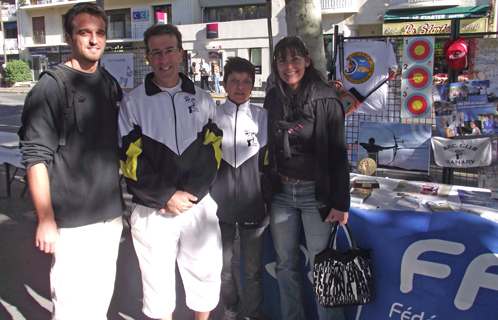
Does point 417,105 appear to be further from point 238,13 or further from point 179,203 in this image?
point 238,13

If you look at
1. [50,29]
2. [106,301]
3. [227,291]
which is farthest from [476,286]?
[50,29]

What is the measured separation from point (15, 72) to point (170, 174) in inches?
1359

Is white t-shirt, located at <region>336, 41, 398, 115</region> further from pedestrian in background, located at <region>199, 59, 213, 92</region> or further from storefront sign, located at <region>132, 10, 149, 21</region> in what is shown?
storefront sign, located at <region>132, 10, 149, 21</region>

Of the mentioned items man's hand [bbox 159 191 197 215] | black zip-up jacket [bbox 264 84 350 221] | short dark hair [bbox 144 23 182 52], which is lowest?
man's hand [bbox 159 191 197 215]

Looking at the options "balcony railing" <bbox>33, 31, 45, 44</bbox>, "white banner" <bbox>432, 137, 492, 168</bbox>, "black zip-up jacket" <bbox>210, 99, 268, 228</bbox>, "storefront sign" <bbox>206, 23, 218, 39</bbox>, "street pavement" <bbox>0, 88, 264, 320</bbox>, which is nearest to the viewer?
"black zip-up jacket" <bbox>210, 99, 268, 228</bbox>

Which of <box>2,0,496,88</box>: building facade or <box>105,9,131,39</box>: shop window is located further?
<box>105,9,131,39</box>: shop window

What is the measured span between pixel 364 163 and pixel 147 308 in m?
2.24

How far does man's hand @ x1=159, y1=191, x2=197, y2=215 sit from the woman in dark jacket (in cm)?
55

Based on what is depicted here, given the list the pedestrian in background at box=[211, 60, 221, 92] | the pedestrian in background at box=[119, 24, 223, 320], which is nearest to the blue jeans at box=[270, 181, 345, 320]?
the pedestrian in background at box=[119, 24, 223, 320]

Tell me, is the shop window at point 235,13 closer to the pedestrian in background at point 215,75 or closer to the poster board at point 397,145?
the pedestrian in background at point 215,75

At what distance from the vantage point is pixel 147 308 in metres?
2.23

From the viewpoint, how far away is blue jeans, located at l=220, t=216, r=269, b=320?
2.46m

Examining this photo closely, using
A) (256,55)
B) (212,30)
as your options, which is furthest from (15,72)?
(256,55)

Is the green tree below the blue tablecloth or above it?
above
